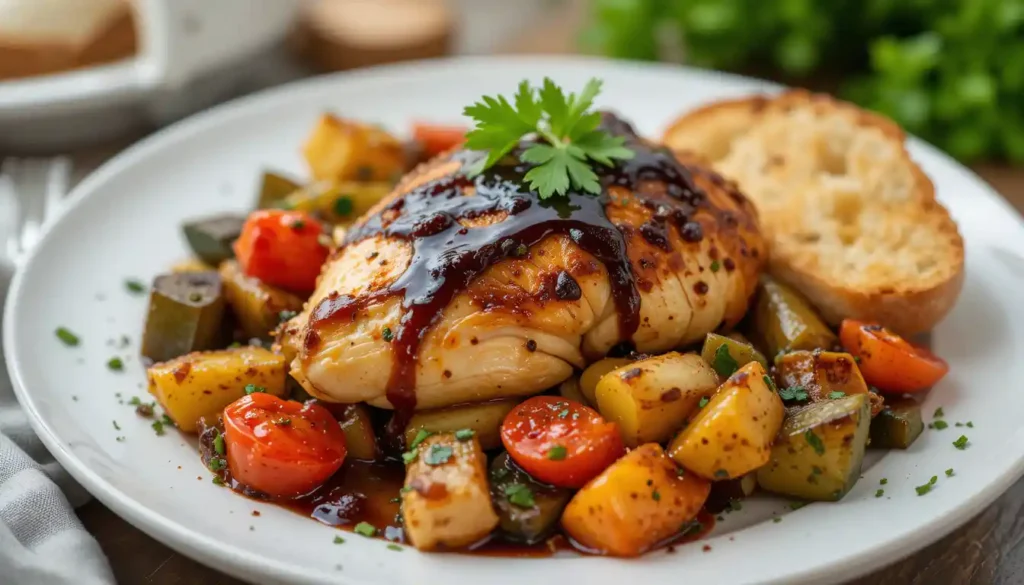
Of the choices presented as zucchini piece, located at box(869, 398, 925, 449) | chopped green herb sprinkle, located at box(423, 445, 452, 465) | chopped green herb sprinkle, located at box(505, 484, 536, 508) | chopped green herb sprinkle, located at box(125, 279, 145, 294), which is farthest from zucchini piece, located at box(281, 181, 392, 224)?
zucchini piece, located at box(869, 398, 925, 449)

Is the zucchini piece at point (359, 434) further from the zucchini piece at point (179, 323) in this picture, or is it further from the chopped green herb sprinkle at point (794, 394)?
the chopped green herb sprinkle at point (794, 394)

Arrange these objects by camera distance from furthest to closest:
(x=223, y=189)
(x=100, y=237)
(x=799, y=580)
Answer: (x=223, y=189) < (x=100, y=237) < (x=799, y=580)

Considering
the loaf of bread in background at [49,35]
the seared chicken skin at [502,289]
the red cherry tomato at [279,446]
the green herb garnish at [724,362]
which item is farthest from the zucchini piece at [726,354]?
the loaf of bread in background at [49,35]

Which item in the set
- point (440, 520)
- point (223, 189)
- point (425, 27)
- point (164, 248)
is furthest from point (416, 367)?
point (425, 27)

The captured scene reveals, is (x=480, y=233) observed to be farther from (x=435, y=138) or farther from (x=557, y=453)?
(x=435, y=138)

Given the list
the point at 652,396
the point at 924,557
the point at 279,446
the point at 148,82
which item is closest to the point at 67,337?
the point at 279,446

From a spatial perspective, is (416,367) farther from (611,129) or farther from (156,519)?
(611,129)
